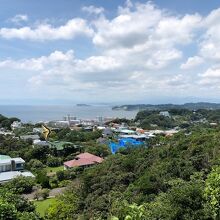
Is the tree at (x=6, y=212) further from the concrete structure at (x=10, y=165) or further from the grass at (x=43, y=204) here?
the concrete structure at (x=10, y=165)

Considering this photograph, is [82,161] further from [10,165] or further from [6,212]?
[6,212]

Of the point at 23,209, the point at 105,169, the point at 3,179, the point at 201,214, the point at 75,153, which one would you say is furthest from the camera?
the point at 75,153

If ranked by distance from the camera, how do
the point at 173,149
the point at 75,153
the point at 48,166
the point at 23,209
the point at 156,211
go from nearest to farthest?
the point at 156,211 < the point at 23,209 < the point at 173,149 < the point at 48,166 < the point at 75,153

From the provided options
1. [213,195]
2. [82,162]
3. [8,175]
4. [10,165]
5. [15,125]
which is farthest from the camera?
[15,125]

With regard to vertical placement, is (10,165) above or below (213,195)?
below

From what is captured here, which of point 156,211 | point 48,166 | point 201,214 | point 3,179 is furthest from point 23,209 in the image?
point 48,166

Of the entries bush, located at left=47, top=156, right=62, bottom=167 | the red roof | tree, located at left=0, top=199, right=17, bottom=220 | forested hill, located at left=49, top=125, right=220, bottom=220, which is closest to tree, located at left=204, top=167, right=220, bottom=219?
forested hill, located at left=49, top=125, right=220, bottom=220

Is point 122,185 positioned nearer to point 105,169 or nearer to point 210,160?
point 105,169

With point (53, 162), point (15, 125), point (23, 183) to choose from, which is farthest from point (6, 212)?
point (15, 125)

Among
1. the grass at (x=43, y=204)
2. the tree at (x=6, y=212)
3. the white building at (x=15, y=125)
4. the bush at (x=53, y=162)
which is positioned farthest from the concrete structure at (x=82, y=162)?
the white building at (x=15, y=125)

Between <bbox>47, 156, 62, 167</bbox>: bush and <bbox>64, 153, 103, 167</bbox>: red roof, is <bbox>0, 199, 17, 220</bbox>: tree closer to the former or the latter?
<bbox>64, 153, 103, 167</bbox>: red roof

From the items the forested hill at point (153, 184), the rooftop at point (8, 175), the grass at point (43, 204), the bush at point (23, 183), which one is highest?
the forested hill at point (153, 184)
